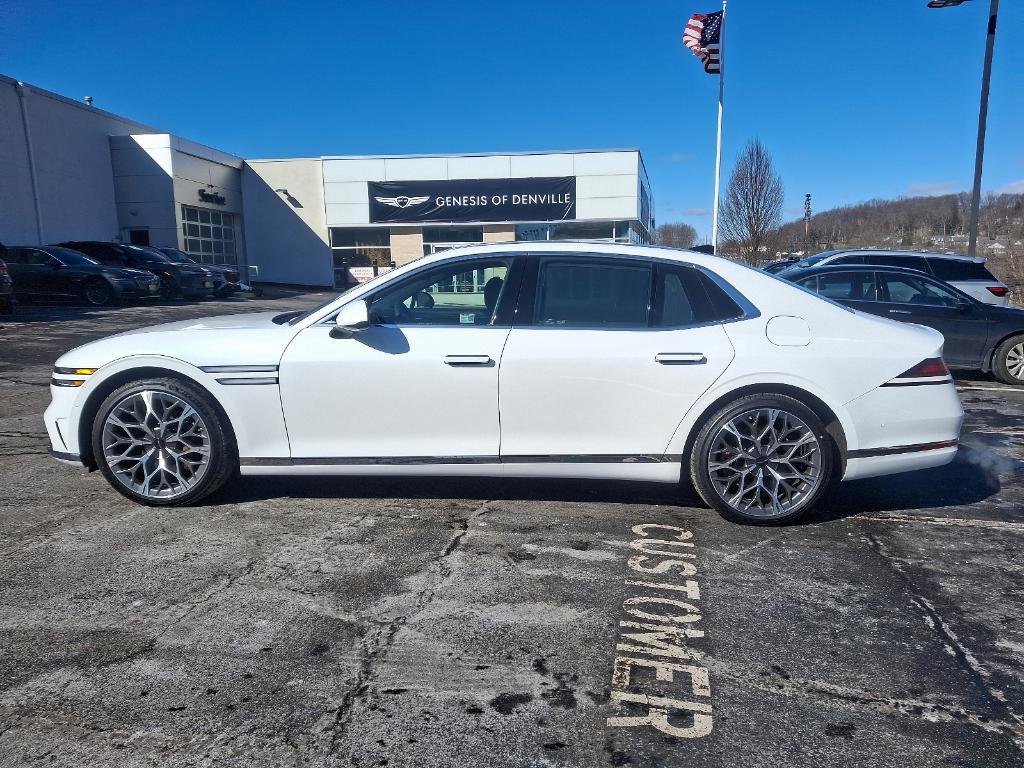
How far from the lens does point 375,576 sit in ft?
11.5

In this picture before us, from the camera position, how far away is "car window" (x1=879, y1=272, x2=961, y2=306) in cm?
915

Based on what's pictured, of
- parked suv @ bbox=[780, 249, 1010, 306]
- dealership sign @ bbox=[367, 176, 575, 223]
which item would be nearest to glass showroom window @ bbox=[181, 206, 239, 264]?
dealership sign @ bbox=[367, 176, 575, 223]

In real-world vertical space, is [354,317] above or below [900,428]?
above

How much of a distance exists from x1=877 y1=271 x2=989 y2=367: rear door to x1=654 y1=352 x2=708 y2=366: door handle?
6063 mm

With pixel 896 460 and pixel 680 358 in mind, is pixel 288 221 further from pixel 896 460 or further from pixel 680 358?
pixel 896 460

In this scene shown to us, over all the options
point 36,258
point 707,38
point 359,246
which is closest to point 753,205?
point 707,38

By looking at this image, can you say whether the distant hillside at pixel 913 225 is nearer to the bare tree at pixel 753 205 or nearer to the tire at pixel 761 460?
the bare tree at pixel 753 205

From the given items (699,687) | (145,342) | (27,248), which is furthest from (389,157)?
(699,687)

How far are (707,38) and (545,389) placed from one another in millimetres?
23171

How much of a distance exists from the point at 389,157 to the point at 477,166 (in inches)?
162

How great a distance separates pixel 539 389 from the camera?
414cm

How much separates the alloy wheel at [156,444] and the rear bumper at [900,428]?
3.69 metres

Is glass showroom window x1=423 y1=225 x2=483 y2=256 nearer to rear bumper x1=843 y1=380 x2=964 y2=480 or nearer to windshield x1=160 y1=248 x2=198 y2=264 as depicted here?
windshield x1=160 y1=248 x2=198 y2=264

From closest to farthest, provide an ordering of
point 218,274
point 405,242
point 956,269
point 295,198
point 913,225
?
1. point 956,269
2. point 218,274
3. point 405,242
4. point 295,198
5. point 913,225
